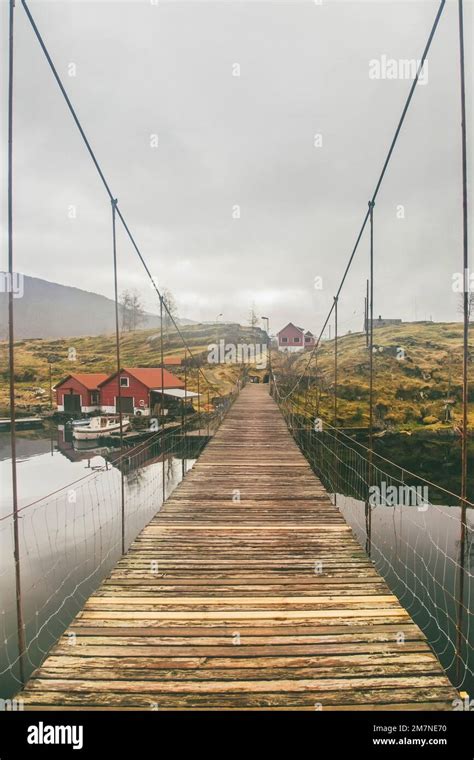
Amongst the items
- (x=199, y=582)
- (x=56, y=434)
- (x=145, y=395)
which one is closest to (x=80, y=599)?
(x=199, y=582)

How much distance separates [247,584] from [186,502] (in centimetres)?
252

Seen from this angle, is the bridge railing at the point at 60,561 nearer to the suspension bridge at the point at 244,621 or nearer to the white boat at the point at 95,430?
the suspension bridge at the point at 244,621

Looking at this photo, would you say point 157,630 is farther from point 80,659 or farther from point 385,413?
point 385,413

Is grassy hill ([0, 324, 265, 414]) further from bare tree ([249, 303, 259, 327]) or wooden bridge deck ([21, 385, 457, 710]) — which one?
wooden bridge deck ([21, 385, 457, 710])

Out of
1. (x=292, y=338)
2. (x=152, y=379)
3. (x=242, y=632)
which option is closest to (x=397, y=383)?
(x=152, y=379)

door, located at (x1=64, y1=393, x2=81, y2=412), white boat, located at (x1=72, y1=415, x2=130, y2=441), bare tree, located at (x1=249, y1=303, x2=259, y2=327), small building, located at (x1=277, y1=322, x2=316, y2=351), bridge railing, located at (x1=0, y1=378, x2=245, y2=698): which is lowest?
bridge railing, located at (x1=0, y1=378, x2=245, y2=698)

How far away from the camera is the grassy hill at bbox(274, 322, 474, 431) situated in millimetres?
32438

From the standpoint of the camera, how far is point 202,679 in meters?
2.50

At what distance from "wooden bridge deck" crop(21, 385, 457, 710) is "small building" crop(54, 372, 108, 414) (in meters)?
35.5

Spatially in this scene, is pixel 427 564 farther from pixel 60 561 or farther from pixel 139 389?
pixel 139 389

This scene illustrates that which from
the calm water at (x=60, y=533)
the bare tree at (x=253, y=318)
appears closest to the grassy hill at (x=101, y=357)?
the bare tree at (x=253, y=318)

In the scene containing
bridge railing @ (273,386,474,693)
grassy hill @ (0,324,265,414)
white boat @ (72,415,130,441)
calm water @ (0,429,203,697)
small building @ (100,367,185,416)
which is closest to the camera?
bridge railing @ (273,386,474,693)

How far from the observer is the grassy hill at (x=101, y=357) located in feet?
151

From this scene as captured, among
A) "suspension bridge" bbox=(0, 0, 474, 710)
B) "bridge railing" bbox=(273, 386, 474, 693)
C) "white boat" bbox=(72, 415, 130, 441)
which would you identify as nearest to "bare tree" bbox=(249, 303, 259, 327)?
"white boat" bbox=(72, 415, 130, 441)
